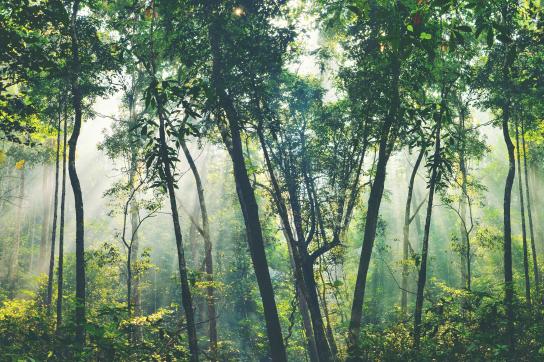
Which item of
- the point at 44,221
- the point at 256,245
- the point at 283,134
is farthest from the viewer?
the point at 44,221

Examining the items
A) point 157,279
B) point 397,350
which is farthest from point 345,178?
point 157,279

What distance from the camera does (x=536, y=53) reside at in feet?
40.3

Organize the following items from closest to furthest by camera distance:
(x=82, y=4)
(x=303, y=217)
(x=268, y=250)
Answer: (x=82, y=4), (x=303, y=217), (x=268, y=250)

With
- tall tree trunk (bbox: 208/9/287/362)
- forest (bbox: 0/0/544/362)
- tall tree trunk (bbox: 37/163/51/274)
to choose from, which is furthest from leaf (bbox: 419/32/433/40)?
tall tree trunk (bbox: 37/163/51/274)

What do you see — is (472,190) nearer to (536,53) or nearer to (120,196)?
(536,53)

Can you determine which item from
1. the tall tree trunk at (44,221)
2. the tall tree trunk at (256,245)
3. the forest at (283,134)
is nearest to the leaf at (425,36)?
the forest at (283,134)

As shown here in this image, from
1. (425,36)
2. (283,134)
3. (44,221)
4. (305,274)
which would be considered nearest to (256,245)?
(305,274)

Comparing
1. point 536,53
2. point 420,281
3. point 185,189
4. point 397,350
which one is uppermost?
point 185,189

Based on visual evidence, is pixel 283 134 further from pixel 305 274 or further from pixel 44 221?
pixel 44 221

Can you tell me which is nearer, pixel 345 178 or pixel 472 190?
pixel 345 178

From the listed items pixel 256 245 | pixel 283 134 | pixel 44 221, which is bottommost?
pixel 256 245

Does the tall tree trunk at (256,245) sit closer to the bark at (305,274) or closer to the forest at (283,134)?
the forest at (283,134)

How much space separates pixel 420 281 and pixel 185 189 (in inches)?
1447

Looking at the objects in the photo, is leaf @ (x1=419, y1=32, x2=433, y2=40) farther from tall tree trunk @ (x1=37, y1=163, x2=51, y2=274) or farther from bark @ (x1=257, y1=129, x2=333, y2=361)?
tall tree trunk @ (x1=37, y1=163, x2=51, y2=274)
